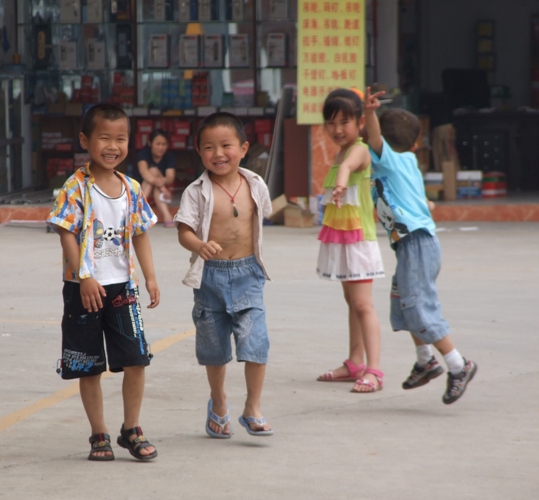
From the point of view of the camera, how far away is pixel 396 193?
17.6 ft

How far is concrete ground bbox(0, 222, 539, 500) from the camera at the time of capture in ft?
13.2

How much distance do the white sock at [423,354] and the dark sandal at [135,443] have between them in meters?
1.63

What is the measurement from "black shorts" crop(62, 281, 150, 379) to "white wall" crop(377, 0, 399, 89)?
12.2 meters

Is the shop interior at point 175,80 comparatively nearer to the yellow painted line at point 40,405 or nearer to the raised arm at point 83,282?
the yellow painted line at point 40,405

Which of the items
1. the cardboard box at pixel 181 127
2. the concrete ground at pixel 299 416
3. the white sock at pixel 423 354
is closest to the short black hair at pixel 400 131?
the white sock at pixel 423 354

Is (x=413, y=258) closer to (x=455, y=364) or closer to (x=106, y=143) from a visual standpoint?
(x=455, y=364)

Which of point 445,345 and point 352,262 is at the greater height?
point 352,262

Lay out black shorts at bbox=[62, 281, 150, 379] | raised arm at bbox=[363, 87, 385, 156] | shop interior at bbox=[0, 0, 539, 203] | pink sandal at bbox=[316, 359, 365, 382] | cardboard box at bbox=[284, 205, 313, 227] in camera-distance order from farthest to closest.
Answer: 1. shop interior at bbox=[0, 0, 539, 203]
2. cardboard box at bbox=[284, 205, 313, 227]
3. pink sandal at bbox=[316, 359, 365, 382]
4. raised arm at bbox=[363, 87, 385, 156]
5. black shorts at bbox=[62, 281, 150, 379]

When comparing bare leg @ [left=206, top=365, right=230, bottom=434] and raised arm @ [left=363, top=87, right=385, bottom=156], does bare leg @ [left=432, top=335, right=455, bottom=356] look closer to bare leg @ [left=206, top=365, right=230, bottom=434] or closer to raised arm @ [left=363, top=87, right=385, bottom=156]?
raised arm @ [left=363, top=87, right=385, bottom=156]

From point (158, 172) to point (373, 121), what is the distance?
8159 mm

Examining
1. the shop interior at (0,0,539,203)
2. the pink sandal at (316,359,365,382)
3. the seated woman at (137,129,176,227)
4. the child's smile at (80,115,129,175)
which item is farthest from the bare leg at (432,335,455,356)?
the shop interior at (0,0,539,203)

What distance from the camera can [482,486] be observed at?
158 inches

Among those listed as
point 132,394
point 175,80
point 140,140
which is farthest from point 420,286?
point 175,80

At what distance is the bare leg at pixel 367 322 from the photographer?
18.3ft
